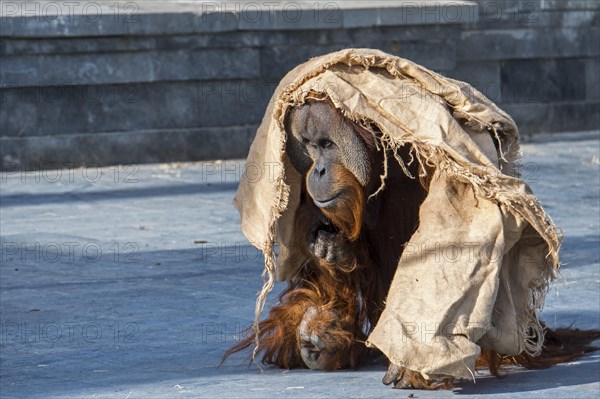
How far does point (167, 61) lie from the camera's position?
8.34m

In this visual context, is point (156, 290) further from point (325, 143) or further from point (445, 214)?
point (445, 214)

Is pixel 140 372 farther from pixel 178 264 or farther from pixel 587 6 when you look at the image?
pixel 587 6

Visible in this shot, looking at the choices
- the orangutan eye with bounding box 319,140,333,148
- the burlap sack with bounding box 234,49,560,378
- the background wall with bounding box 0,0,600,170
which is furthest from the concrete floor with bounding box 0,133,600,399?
the orangutan eye with bounding box 319,140,333,148

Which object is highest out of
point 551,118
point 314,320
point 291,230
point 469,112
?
point 469,112

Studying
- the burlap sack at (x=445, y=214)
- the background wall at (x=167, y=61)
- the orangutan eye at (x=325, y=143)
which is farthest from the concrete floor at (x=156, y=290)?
the orangutan eye at (x=325, y=143)

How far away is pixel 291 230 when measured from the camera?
11.5 feet

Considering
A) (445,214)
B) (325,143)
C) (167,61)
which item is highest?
(325,143)

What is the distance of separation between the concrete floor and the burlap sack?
188 mm

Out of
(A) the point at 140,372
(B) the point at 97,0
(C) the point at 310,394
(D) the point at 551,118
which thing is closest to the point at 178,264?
(A) the point at 140,372

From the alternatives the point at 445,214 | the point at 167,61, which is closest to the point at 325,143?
the point at 445,214

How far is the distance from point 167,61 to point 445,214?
5308 mm

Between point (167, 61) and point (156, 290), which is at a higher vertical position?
point (167, 61)

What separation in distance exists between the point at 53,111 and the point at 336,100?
520cm

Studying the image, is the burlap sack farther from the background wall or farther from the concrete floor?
the background wall
